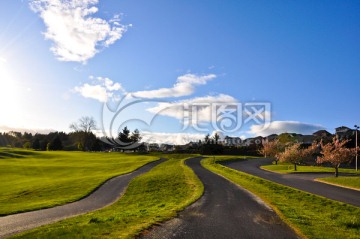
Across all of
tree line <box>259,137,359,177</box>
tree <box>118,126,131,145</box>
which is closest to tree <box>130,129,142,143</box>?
tree <box>118,126,131,145</box>

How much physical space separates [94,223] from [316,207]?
43.3 ft

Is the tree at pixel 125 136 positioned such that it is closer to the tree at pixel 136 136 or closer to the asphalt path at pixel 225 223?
the tree at pixel 136 136

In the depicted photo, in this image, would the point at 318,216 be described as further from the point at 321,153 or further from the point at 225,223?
the point at 321,153

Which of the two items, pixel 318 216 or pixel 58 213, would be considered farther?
pixel 58 213

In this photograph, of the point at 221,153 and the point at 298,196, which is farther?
the point at 221,153

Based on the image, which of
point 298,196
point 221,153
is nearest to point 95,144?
point 221,153

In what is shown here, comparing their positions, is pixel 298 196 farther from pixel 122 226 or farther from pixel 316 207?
pixel 122 226

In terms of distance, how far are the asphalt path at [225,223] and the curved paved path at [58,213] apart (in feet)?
28.0

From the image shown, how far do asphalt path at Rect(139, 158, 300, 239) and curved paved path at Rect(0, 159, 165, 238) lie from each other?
28.0 feet

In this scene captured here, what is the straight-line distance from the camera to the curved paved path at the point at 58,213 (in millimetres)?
Result: 18391

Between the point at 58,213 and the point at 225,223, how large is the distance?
43.1 feet

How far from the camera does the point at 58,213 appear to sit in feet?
74.1

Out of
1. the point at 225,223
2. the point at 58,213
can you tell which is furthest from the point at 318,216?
the point at 58,213

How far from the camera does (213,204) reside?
20344mm
